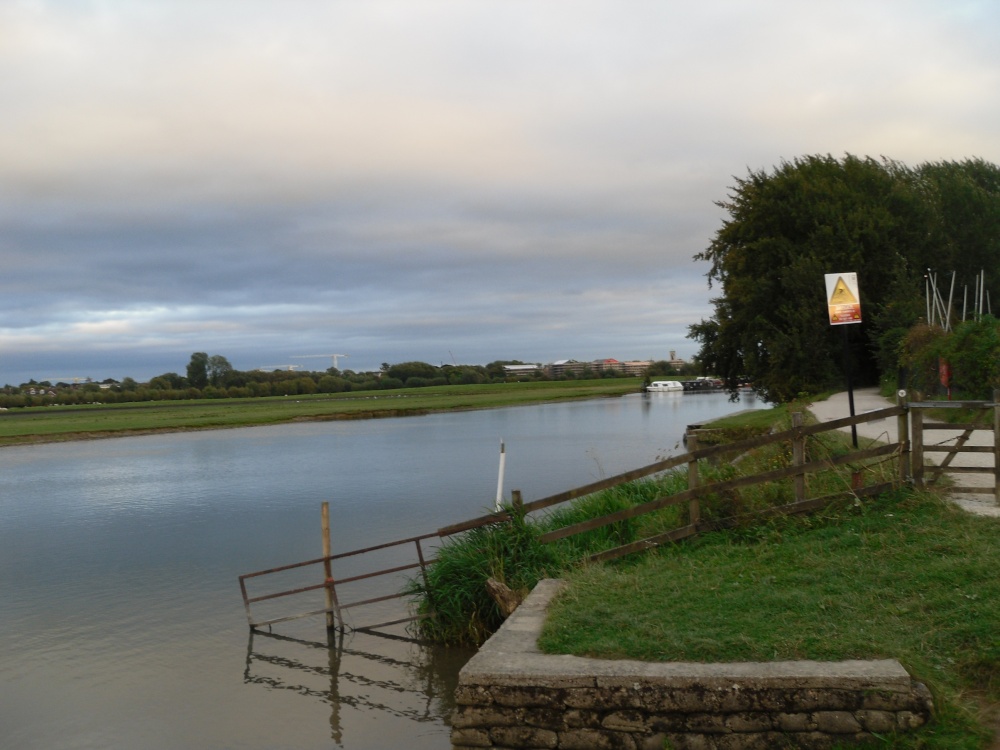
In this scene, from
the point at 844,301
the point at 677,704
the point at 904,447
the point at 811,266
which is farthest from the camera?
the point at 811,266

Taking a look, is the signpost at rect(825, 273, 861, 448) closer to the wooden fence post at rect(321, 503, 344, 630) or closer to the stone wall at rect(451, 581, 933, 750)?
the wooden fence post at rect(321, 503, 344, 630)

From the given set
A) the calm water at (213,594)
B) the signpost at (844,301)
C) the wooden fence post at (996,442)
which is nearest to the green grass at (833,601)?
the wooden fence post at (996,442)

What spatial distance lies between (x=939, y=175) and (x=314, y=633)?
48.8 m

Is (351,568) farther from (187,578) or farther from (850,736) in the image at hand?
(850,736)

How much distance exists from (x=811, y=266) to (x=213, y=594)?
27.0 meters

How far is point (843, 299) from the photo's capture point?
1376 centimetres

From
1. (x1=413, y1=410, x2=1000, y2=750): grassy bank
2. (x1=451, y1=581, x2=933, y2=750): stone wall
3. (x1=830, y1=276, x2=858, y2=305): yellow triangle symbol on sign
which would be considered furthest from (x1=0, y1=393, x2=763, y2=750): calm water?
(x1=830, y1=276, x2=858, y2=305): yellow triangle symbol on sign

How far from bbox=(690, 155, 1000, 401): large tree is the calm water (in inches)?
222

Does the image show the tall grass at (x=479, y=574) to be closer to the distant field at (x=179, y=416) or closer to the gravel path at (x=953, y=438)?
the gravel path at (x=953, y=438)

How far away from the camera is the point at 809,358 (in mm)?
36281

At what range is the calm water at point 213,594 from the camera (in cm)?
1066

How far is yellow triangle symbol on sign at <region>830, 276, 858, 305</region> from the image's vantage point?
13688 mm

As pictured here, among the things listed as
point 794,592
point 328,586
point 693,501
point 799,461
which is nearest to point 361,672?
point 328,586

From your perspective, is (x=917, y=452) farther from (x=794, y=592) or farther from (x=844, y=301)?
(x=844, y=301)
